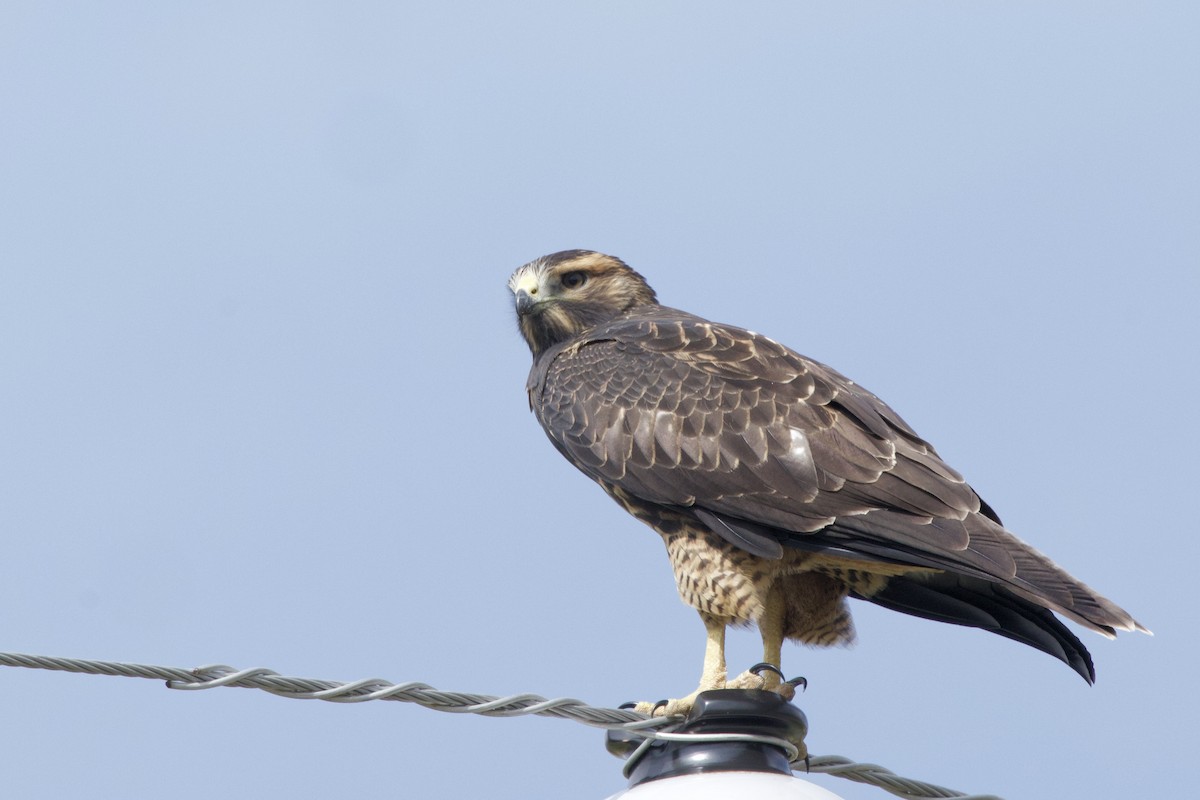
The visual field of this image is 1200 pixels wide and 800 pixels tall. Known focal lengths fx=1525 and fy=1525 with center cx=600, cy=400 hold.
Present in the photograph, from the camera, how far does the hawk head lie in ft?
25.1

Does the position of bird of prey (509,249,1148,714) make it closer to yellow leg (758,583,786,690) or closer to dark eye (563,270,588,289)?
yellow leg (758,583,786,690)

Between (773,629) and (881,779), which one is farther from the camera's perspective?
(773,629)

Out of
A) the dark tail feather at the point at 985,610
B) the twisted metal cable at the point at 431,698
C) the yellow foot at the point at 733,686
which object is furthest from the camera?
the dark tail feather at the point at 985,610

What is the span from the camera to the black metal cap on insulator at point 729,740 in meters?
4.18

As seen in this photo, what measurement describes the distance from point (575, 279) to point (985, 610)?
288 cm

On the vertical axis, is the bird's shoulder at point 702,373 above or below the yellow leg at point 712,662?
above

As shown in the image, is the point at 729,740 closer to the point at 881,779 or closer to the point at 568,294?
the point at 881,779

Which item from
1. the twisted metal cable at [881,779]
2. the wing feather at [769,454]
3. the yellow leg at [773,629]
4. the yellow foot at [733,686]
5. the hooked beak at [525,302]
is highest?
the hooked beak at [525,302]

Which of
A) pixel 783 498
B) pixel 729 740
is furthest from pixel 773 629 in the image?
pixel 729 740

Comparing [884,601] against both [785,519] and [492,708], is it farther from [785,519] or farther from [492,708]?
[492,708]

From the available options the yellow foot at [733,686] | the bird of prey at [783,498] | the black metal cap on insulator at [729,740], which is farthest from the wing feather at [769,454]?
the black metal cap on insulator at [729,740]

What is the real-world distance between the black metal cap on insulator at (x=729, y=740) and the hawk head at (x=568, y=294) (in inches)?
137

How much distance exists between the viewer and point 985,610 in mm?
5887

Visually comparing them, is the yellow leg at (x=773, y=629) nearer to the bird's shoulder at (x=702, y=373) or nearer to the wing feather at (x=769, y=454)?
the wing feather at (x=769, y=454)
